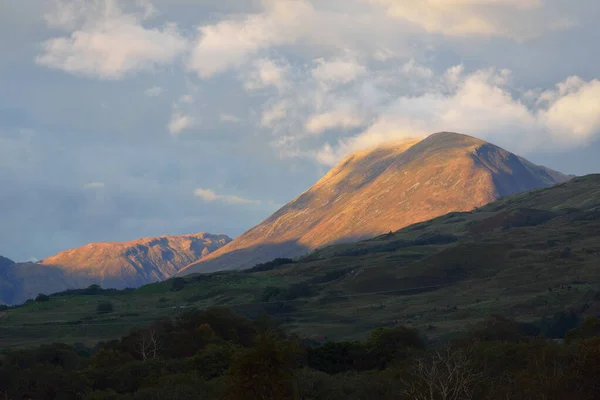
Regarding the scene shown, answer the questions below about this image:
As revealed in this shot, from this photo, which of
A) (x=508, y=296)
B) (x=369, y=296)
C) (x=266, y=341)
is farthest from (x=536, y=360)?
(x=369, y=296)

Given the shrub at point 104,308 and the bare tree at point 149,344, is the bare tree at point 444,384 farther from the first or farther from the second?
the shrub at point 104,308

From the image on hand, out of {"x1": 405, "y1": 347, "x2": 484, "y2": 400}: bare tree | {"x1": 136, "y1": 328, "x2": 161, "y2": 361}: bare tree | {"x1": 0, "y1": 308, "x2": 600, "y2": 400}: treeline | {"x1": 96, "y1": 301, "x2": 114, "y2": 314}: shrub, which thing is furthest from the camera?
{"x1": 96, "y1": 301, "x2": 114, "y2": 314}: shrub

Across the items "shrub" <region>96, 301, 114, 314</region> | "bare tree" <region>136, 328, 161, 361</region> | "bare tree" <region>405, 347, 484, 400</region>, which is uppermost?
"shrub" <region>96, 301, 114, 314</region>

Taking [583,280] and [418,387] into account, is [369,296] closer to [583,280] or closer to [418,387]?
[583,280]

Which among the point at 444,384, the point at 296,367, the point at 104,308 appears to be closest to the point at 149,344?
the point at 296,367

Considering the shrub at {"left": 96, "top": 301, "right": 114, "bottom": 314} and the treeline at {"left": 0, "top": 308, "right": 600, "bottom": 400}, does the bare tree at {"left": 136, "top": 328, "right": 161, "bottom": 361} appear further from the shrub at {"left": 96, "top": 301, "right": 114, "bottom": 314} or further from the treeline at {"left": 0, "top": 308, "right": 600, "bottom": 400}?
the shrub at {"left": 96, "top": 301, "right": 114, "bottom": 314}

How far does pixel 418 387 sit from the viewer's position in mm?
55625

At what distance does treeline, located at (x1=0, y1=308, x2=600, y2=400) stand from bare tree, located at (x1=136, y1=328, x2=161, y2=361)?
0.51 ft

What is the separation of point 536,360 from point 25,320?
150332 millimetres

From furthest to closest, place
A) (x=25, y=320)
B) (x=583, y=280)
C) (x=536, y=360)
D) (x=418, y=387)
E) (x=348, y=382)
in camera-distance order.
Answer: (x=25, y=320) < (x=583, y=280) < (x=348, y=382) < (x=536, y=360) < (x=418, y=387)

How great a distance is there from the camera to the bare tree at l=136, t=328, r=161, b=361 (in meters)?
97.4

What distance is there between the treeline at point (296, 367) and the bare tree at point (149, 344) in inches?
6.1

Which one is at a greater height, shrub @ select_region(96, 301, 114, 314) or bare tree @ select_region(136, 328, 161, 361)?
shrub @ select_region(96, 301, 114, 314)

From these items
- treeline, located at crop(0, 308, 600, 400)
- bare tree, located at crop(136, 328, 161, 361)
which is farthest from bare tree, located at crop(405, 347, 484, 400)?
bare tree, located at crop(136, 328, 161, 361)
